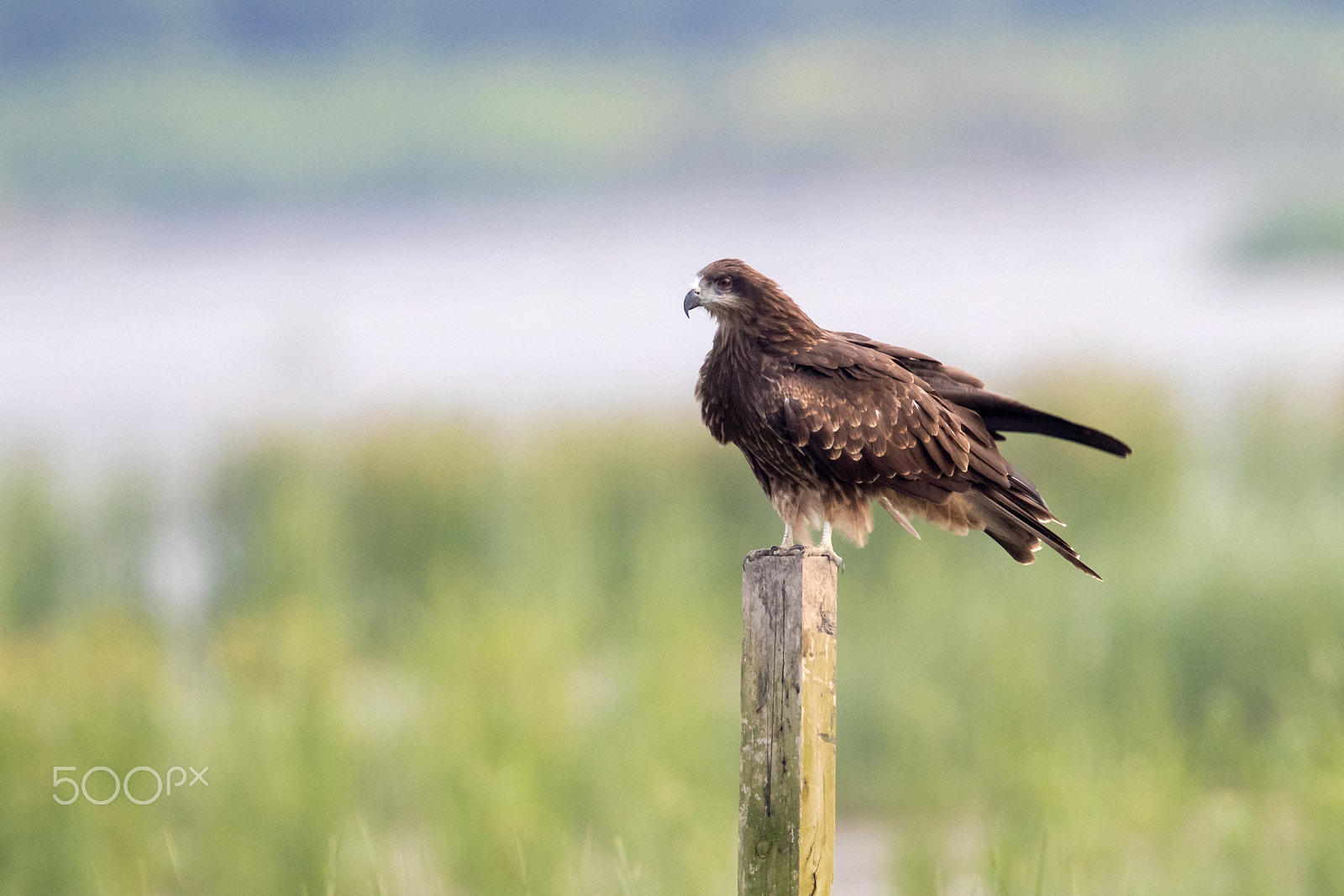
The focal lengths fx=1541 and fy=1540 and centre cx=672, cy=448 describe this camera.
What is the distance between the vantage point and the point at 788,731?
13.1ft

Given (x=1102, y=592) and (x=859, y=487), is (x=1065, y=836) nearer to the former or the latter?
(x=859, y=487)

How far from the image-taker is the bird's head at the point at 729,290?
4.64 meters

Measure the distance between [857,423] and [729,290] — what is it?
58 cm

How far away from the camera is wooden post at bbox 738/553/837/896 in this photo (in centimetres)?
397

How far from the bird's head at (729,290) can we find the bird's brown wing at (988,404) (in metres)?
0.31

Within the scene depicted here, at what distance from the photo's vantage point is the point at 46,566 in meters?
11.9

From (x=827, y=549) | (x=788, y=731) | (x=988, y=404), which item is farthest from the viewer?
(x=988, y=404)

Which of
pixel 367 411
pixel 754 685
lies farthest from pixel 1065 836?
pixel 367 411

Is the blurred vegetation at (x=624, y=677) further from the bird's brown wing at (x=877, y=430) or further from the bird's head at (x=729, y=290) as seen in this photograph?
the bird's head at (x=729, y=290)

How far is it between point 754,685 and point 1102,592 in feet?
21.8

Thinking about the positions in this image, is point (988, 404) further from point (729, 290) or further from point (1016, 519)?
point (729, 290)

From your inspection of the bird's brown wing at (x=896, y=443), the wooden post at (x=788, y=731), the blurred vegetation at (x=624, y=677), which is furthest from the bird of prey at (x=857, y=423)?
the blurred vegetation at (x=624, y=677)

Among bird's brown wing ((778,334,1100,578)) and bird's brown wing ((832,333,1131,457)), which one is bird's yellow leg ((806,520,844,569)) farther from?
bird's brown wing ((832,333,1131,457))

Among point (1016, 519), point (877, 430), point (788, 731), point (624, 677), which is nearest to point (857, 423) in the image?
point (877, 430)
